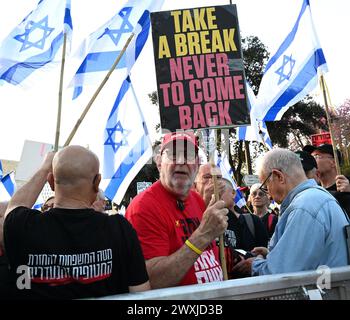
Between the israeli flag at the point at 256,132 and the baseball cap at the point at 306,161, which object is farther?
the israeli flag at the point at 256,132

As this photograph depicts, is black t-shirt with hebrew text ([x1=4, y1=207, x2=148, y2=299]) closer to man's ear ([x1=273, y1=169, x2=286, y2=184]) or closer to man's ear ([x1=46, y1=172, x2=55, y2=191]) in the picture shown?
man's ear ([x1=46, y1=172, x2=55, y2=191])

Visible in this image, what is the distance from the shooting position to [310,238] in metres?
2.68

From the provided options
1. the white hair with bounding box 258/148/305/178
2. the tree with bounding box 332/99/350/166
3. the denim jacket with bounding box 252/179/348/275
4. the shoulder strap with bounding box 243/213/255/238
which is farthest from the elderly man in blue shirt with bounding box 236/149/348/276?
the tree with bounding box 332/99/350/166

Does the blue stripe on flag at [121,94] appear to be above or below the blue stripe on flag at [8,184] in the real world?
above

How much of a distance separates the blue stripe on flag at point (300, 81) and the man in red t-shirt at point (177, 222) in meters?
3.54

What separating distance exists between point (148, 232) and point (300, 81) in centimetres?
454

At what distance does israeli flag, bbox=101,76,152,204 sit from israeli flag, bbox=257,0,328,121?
2.14 meters

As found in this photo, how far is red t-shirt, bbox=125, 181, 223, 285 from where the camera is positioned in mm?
2936

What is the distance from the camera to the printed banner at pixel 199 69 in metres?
3.34

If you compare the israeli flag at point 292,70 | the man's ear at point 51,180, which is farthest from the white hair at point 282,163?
the israeli flag at point 292,70

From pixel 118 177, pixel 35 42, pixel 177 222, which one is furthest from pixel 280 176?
pixel 118 177

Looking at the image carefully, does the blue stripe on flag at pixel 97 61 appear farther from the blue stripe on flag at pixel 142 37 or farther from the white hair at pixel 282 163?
the white hair at pixel 282 163

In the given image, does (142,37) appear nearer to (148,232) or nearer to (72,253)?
(148,232)
